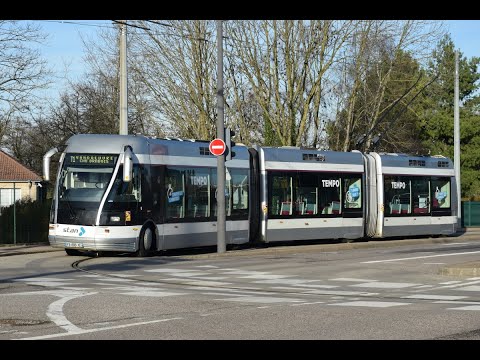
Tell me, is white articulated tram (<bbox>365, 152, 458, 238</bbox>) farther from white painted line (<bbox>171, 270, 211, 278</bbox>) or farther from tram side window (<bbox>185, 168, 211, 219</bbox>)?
white painted line (<bbox>171, 270, 211, 278</bbox>)

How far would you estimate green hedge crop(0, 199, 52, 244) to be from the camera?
107ft

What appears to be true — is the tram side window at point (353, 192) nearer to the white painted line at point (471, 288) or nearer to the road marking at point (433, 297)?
the white painted line at point (471, 288)

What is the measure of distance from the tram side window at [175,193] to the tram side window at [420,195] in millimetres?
12165

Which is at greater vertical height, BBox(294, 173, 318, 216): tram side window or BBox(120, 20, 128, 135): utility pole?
BBox(120, 20, 128, 135): utility pole

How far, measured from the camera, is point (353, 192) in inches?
1287

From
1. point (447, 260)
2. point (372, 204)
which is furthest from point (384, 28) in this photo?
point (447, 260)

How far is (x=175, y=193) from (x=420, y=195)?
42.8ft

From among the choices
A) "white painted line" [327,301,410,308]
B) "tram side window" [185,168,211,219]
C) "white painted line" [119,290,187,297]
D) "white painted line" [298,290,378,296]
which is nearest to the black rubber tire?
"tram side window" [185,168,211,219]

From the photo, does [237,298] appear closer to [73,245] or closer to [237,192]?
[73,245]

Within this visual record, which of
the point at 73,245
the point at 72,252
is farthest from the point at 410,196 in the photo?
the point at 73,245

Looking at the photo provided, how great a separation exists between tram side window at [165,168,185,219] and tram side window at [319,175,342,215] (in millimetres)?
6724

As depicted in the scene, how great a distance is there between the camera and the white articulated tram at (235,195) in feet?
78.7

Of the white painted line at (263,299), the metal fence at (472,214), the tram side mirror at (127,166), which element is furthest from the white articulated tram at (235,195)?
the metal fence at (472,214)

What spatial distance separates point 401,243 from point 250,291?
1781 cm
